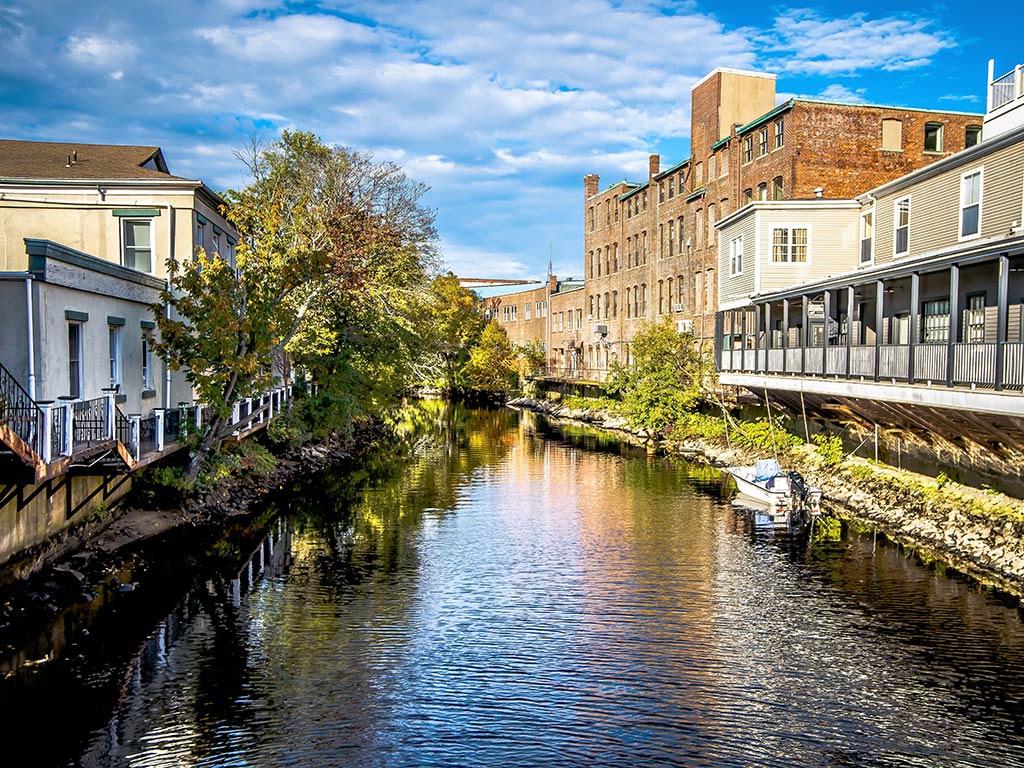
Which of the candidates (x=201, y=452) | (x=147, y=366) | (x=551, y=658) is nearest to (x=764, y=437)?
(x=201, y=452)

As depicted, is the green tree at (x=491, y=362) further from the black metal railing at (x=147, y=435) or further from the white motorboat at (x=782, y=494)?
the black metal railing at (x=147, y=435)

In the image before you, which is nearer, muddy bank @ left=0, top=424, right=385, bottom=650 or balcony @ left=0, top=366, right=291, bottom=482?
balcony @ left=0, top=366, right=291, bottom=482

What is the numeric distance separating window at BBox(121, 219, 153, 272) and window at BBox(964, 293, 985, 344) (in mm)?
25922

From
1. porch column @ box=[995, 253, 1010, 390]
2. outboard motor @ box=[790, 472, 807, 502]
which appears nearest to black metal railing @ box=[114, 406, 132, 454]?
outboard motor @ box=[790, 472, 807, 502]

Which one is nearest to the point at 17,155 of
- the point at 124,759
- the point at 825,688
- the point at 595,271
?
the point at 124,759

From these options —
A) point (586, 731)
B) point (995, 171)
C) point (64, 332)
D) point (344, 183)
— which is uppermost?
point (344, 183)

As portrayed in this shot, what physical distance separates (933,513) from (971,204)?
9735mm

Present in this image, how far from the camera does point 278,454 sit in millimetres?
35656

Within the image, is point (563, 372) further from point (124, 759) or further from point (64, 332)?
point (124, 759)

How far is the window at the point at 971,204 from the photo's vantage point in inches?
1005

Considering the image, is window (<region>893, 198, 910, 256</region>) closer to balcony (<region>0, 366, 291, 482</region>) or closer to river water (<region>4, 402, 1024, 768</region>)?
river water (<region>4, 402, 1024, 768</region>)

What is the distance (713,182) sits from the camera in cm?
5166

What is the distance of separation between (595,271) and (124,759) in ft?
222

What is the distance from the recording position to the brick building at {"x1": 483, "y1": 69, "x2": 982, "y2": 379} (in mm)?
42219
